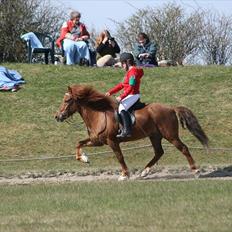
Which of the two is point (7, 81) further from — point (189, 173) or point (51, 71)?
point (189, 173)

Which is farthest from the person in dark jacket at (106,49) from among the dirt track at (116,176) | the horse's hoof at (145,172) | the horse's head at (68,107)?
the horse's hoof at (145,172)

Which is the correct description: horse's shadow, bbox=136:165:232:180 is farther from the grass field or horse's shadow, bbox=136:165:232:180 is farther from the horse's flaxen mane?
the horse's flaxen mane

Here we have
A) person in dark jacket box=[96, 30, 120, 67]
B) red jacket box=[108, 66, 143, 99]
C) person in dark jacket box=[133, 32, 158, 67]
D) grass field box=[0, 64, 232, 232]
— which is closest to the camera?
A: grass field box=[0, 64, 232, 232]

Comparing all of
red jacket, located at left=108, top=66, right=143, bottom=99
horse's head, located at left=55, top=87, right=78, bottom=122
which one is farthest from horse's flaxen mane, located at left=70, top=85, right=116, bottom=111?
red jacket, located at left=108, top=66, right=143, bottom=99

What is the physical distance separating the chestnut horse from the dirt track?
0.35 m

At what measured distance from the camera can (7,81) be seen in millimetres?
25969

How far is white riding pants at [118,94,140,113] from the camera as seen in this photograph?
1630 cm

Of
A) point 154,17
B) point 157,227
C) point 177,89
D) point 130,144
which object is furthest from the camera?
point 154,17

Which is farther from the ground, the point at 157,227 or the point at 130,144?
the point at 157,227

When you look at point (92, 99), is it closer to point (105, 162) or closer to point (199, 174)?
point (199, 174)

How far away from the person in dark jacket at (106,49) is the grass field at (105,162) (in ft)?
2.35

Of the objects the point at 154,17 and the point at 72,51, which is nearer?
the point at 72,51

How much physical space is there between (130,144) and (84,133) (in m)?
1.60

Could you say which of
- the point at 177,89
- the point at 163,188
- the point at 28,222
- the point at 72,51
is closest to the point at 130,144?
the point at 177,89
